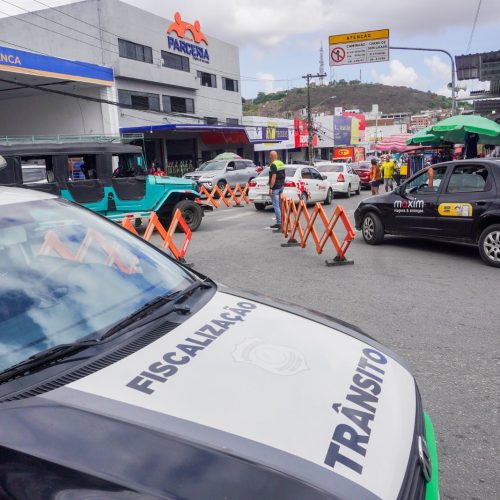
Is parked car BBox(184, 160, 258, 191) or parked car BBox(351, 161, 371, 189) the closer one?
parked car BBox(184, 160, 258, 191)

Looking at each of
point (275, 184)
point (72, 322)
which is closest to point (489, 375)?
point (72, 322)

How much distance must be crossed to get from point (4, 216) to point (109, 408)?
1.37 metres

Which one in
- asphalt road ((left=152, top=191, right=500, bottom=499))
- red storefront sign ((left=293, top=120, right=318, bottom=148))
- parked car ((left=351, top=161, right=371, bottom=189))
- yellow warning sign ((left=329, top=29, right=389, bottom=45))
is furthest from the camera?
red storefront sign ((left=293, top=120, right=318, bottom=148))

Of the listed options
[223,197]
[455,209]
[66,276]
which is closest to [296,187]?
[223,197]

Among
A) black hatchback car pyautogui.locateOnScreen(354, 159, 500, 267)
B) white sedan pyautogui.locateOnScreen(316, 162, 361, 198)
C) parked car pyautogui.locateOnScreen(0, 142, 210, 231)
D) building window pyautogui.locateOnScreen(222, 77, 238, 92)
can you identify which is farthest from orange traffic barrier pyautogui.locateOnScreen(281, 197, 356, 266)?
building window pyautogui.locateOnScreen(222, 77, 238, 92)

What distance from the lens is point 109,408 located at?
1.55 m

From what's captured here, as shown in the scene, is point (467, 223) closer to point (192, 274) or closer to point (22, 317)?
point (192, 274)

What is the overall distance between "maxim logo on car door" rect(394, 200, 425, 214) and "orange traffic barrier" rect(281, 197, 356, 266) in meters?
1.02

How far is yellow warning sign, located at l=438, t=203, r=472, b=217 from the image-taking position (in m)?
8.16

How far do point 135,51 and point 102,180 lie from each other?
24.2m

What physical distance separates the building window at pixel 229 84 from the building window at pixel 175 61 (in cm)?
598

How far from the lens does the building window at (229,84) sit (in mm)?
43156

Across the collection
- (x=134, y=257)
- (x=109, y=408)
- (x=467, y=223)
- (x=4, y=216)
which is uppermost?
(x=4, y=216)

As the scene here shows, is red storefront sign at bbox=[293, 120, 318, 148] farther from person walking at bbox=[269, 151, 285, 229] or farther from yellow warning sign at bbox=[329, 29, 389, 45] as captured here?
person walking at bbox=[269, 151, 285, 229]
